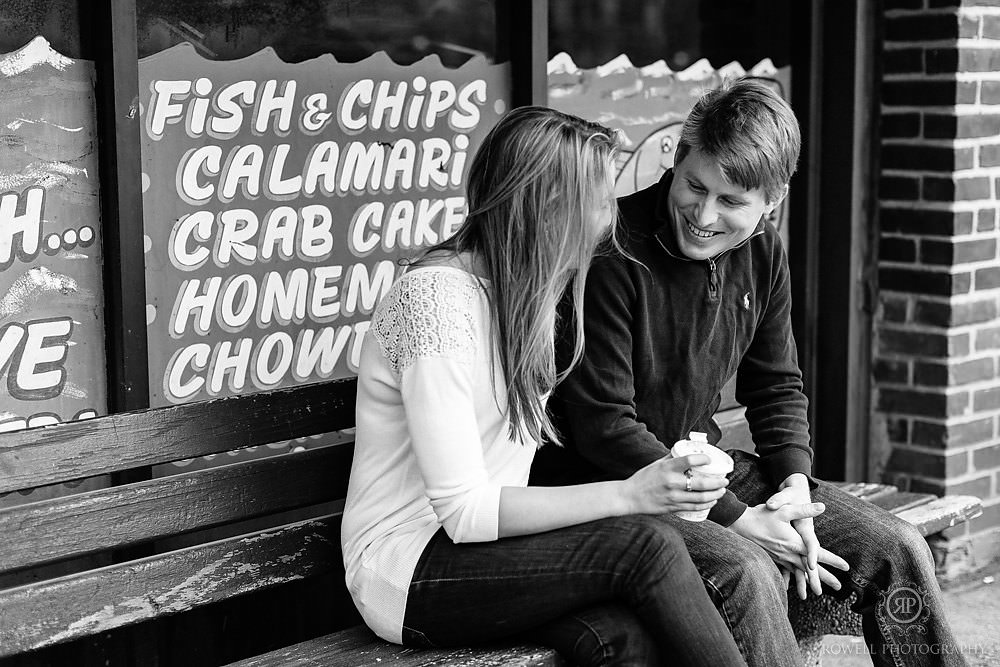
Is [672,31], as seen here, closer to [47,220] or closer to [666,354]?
[666,354]

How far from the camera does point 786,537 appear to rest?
104 inches

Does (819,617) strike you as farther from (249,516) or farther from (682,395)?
(249,516)

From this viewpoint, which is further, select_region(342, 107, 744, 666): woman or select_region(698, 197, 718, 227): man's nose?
select_region(698, 197, 718, 227): man's nose

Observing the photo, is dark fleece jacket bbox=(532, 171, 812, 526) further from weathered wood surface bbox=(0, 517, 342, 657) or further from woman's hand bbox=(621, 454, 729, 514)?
weathered wood surface bbox=(0, 517, 342, 657)

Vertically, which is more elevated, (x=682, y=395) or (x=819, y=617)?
(x=682, y=395)

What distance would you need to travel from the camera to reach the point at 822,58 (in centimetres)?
415

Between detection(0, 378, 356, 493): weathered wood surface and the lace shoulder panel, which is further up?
the lace shoulder panel

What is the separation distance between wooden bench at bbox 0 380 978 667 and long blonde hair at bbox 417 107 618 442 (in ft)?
1.58

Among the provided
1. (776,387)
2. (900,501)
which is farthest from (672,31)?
(900,501)

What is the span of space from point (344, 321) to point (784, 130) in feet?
3.81

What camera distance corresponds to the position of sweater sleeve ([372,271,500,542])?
7.25 feet

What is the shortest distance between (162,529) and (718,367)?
3.77 ft

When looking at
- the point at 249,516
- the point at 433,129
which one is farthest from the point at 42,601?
the point at 433,129

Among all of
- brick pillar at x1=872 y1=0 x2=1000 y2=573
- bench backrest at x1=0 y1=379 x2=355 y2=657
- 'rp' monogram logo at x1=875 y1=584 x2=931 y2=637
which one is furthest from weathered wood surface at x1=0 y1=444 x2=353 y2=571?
brick pillar at x1=872 y1=0 x2=1000 y2=573
